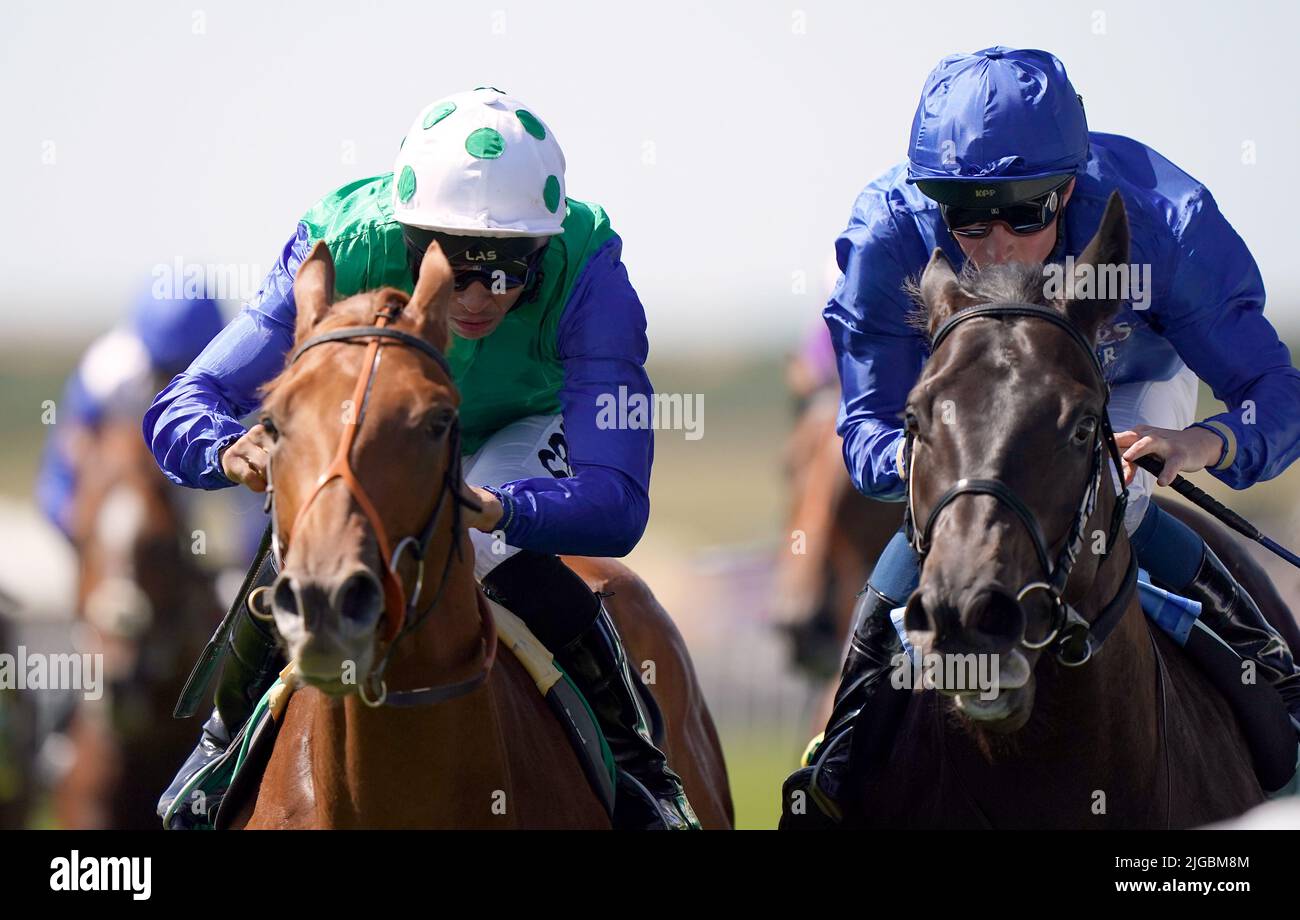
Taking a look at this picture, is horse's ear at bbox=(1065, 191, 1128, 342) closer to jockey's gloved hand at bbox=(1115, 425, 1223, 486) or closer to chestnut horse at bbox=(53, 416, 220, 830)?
jockey's gloved hand at bbox=(1115, 425, 1223, 486)

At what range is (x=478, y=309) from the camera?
198 inches

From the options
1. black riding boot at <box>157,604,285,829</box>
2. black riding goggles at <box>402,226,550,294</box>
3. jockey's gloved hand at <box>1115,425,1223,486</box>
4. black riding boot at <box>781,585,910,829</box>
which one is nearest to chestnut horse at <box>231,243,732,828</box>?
black riding boot at <box>157,604,285,829</box>

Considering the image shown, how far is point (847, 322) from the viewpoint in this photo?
5.21 metres

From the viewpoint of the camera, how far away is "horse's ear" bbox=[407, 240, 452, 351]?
Result: 4.22 meters

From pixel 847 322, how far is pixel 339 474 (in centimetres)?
181

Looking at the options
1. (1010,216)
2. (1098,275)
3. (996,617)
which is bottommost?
(996,617)

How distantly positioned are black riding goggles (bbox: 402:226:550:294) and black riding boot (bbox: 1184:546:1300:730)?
1.98 metres

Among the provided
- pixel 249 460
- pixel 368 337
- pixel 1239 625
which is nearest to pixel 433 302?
pixel 368 337

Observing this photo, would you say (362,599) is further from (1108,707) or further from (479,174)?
(1108,707)

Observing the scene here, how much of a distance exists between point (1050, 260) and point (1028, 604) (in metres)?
1.25

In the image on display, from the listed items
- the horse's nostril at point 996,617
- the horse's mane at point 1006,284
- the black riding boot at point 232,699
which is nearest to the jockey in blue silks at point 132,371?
the black riding boot at point 232,699
